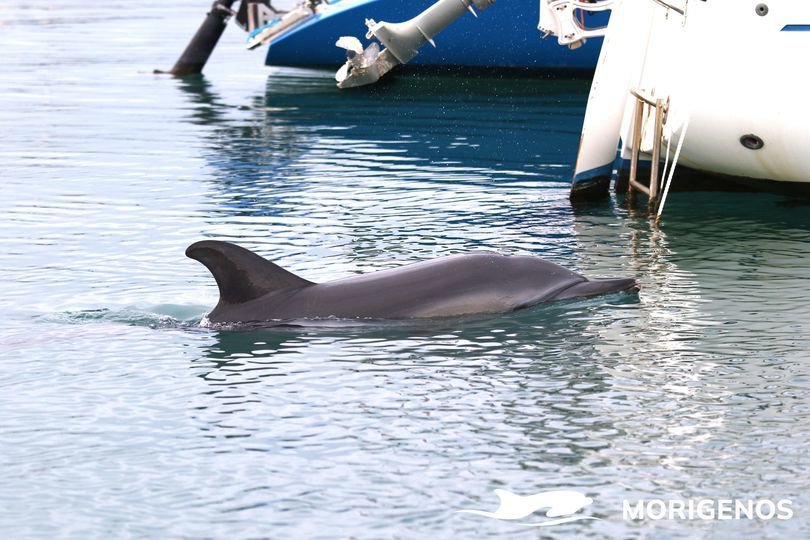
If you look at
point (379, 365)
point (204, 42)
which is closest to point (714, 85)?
point (379, 365)

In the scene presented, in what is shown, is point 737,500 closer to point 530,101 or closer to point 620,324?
point 620,324

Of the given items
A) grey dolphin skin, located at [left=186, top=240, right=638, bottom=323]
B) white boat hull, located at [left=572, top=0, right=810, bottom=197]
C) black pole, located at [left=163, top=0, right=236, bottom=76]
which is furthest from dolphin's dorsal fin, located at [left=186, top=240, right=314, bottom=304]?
black pole, located at [left=163, top=0, right=236, bottom=76]

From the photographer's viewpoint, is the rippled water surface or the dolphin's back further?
the dolphin's back

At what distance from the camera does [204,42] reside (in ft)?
104

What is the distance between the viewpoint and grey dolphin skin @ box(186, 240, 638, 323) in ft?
33.9

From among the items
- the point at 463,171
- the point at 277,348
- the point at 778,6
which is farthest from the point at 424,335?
the point at 463,171

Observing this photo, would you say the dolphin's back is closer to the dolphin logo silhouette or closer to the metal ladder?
the dolphin logo silhouette

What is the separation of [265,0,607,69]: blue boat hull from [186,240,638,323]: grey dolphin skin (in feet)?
59.4

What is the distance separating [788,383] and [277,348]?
3.23 meters

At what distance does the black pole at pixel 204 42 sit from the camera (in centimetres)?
3141

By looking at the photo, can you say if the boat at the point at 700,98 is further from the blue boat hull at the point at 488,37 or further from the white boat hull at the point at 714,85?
the blue boat hull at the point at 488,37

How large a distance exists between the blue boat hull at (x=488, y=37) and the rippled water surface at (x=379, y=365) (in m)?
9.69

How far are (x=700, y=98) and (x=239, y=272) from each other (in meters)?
5.90

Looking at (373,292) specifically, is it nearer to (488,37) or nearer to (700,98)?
(700,98)
